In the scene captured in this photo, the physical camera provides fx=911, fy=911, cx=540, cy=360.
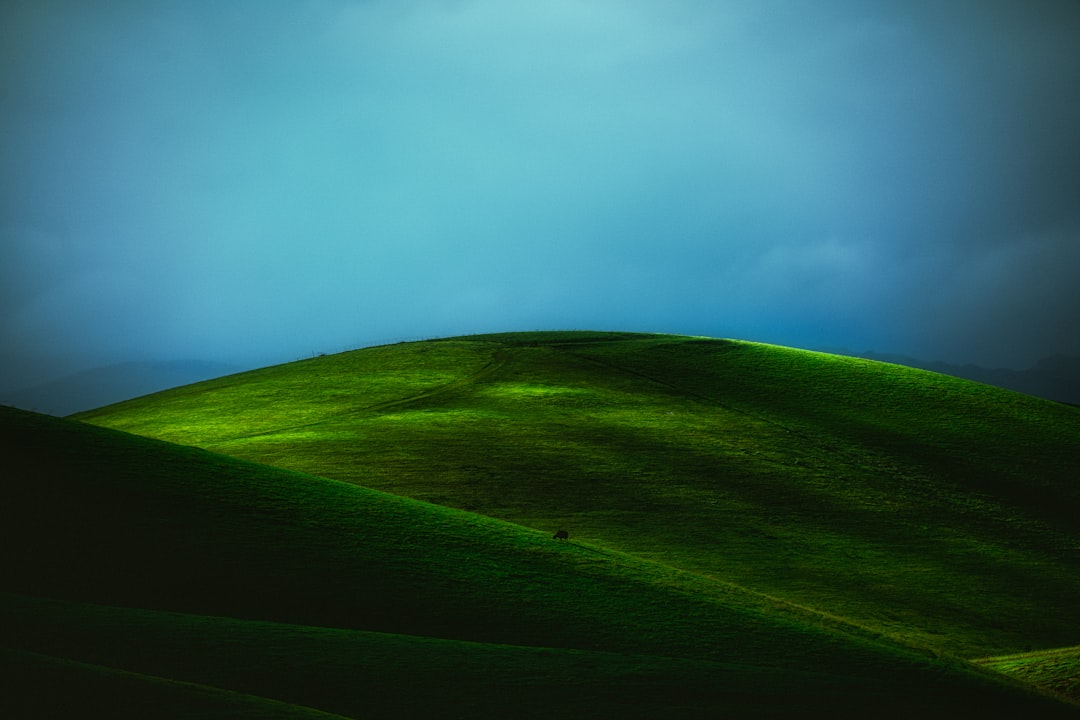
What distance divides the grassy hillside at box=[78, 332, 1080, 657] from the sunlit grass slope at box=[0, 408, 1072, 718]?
415cm

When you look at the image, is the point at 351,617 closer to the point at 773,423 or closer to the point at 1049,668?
the point at 1049,668

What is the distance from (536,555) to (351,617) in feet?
20.8

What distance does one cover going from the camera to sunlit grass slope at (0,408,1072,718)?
12.5 meters

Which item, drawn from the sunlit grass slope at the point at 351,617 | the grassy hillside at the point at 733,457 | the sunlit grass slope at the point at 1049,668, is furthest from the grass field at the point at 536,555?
the sunlit grass slope at the point at 1049,668

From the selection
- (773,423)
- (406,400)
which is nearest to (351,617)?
(406,400)

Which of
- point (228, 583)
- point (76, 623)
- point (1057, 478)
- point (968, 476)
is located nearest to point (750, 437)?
point (968, 476)

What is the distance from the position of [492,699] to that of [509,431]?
27.5m

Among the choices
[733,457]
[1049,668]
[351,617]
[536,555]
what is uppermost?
[733,457]

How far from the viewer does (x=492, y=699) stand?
42.3ft

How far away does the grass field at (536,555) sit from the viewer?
13391 mm

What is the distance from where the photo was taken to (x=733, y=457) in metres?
39.4

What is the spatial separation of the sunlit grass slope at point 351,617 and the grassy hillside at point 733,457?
4.15 meters

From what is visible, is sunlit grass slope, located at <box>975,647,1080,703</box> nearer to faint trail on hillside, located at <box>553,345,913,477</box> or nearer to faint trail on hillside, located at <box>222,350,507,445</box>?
faint trail on hillside, located at <box>553,345,913,477</box>

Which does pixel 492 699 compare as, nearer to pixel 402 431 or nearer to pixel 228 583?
pixel 228 583
